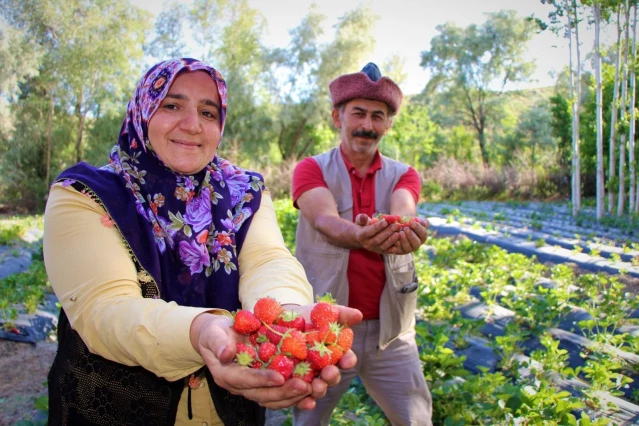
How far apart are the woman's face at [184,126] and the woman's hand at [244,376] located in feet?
1.91

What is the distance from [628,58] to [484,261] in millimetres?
7657

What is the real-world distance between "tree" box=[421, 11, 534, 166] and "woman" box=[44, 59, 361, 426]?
88.2ft

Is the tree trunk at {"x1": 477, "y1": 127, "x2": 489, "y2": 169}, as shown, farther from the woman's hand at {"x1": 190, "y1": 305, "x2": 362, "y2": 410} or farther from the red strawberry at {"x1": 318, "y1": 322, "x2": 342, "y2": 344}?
the woman's hand at {"x1": 190, "y1": 305, "x2": 362, "y2": 410}

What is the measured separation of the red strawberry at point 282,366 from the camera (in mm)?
1200

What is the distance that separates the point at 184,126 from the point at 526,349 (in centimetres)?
328

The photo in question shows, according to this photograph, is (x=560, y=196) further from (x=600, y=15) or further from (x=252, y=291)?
(x=252, y=291)

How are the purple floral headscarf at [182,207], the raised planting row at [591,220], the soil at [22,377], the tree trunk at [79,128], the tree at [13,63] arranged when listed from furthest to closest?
1. the tree trunk at [79,128]
2. the tree at [13,63]
3. the raised planting row at [591,220]
4. the soil at [22,377]
5. the purple floral headscarf at [182,207]

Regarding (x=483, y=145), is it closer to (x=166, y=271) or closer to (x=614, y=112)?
(x=614, y=112)

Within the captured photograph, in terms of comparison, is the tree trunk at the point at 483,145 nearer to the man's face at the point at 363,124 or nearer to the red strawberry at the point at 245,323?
the man's face at the point at 363,124

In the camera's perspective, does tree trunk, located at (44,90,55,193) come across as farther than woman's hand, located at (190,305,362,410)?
Yes

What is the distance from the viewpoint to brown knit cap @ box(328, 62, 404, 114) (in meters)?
2.49

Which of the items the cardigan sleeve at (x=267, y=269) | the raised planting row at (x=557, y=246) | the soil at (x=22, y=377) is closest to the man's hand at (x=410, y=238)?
the cardigan sleeve at (x=267, y=269)

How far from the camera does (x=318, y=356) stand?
127 centimetres

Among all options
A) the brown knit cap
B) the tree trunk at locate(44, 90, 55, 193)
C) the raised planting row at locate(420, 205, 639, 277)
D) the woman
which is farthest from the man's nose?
the tree trunk at locate(44, 90, 55, 193)
